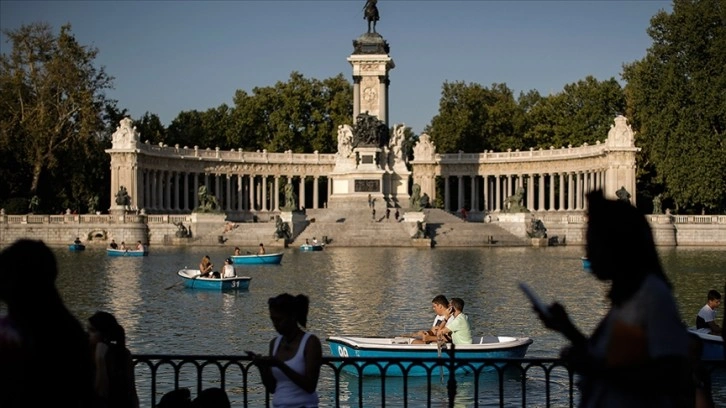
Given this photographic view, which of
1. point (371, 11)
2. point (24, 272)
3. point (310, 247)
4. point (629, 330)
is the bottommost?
point (310, 247)

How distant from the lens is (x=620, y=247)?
17.7ft

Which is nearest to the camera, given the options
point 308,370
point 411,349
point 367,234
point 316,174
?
point 308,370

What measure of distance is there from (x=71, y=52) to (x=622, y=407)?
7829cm

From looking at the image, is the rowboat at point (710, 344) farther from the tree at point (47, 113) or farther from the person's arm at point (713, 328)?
the tree at point (47, 113)

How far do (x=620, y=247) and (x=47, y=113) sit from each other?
2993 inches

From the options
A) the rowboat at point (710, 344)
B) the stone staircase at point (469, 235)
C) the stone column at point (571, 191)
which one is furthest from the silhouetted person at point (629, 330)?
the stone column at point (571, 191)

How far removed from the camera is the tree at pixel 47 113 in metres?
76.2

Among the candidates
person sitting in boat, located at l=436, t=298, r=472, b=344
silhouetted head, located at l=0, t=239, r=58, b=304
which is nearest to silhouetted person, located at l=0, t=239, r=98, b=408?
silhouetted head, located at l=0, t=239, r=58, b=304

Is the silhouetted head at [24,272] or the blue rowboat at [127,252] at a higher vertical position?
the silhouetted head at [24,272]

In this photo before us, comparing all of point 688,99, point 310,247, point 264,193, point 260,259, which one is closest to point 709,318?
point 260,259

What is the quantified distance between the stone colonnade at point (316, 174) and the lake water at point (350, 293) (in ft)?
91.6

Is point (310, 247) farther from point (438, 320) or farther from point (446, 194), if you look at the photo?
point (438, 320)

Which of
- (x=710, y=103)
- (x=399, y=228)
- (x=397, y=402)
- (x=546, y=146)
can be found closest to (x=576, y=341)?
(x=397, y=402)

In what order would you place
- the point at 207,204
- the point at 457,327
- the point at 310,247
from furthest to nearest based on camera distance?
the point at 207,204
the point at 310,247
the point at 457,327
